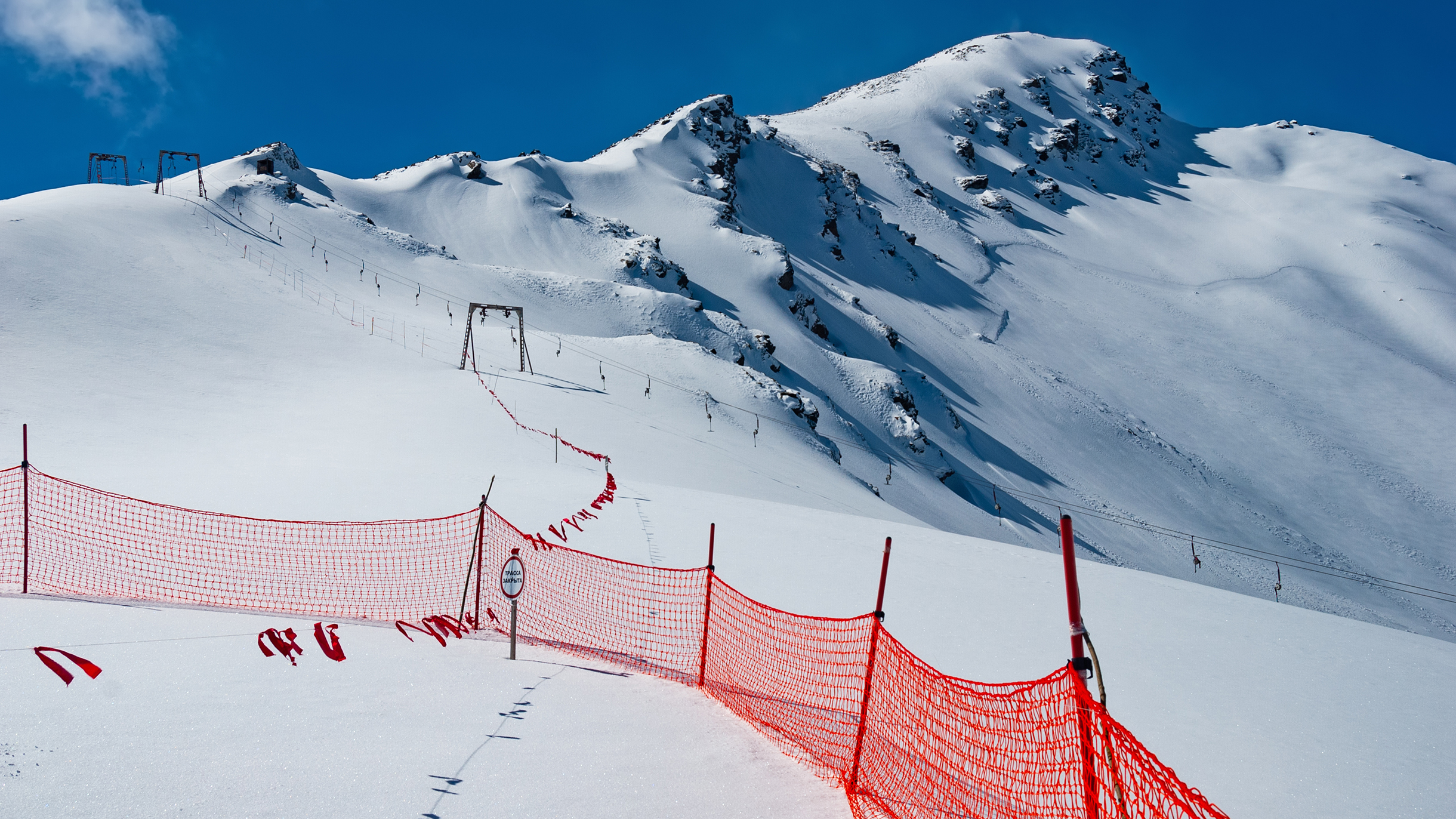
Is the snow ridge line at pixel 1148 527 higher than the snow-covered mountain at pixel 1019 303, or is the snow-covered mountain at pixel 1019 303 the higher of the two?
the snow-covered mountain at pixel 1019 303

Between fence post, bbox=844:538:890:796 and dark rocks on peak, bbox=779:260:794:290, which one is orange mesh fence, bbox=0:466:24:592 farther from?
dark rocks on peak, bbox=779:260:794:290

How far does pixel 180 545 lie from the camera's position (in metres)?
11.6

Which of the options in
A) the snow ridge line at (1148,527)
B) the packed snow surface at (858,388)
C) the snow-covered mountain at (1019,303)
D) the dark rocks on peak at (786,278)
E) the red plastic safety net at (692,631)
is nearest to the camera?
the red plastic safety net at (692,631)

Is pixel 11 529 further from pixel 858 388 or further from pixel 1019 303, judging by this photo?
pixel 1019 303

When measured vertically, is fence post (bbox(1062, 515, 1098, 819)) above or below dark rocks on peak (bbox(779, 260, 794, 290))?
below

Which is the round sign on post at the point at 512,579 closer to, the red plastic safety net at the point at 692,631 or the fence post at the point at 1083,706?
the red plastic safety net at the point at 692,631

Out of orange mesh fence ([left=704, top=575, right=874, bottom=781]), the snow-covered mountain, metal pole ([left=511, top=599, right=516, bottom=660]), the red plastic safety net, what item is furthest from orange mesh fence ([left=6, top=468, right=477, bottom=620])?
the snow-covered mountain

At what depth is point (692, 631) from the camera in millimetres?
9672

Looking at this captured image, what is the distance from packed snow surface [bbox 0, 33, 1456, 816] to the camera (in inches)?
364

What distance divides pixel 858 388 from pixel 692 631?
47084 millimetres

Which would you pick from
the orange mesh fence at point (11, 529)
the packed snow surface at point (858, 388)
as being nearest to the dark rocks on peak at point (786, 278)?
the packed snow surface at point (858, 388)

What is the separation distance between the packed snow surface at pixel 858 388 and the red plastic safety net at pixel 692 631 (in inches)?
34.9

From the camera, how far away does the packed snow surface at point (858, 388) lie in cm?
924

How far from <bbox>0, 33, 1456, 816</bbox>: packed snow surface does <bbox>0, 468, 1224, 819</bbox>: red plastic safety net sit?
89 centimetres
